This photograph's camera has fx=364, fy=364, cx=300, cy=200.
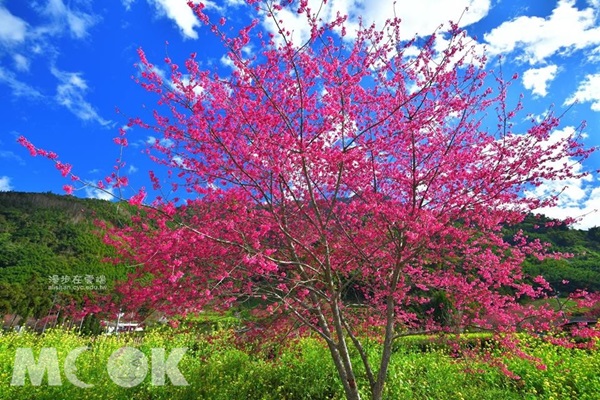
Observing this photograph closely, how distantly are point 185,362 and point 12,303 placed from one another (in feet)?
107

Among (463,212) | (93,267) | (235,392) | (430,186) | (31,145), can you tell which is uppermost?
Answer: (93,267)

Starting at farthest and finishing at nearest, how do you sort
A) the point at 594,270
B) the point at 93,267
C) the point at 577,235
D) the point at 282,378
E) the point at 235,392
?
1. the point at 577,235
2. the point at 93,267
3. the point at 594,270
4. the point at 282,378
5. the point at 235,392

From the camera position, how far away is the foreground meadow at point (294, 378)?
19.1 feet

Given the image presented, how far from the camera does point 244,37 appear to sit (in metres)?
4.41

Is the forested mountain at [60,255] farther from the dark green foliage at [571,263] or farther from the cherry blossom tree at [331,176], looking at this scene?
the cherry blossom tree at [331,176]

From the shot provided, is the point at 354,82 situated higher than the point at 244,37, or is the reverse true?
the point at 244,37

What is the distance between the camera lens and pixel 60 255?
152 ft

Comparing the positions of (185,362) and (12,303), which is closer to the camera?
(185,362)

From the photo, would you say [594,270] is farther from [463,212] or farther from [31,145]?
[31,145]

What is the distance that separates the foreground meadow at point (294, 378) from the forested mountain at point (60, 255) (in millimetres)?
16804

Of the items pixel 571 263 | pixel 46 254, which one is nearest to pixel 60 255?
pixel 46 254

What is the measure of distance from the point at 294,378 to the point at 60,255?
164 ft

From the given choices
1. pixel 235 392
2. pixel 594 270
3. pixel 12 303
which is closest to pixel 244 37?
pixel 235 392

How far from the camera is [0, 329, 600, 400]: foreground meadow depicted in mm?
5822
